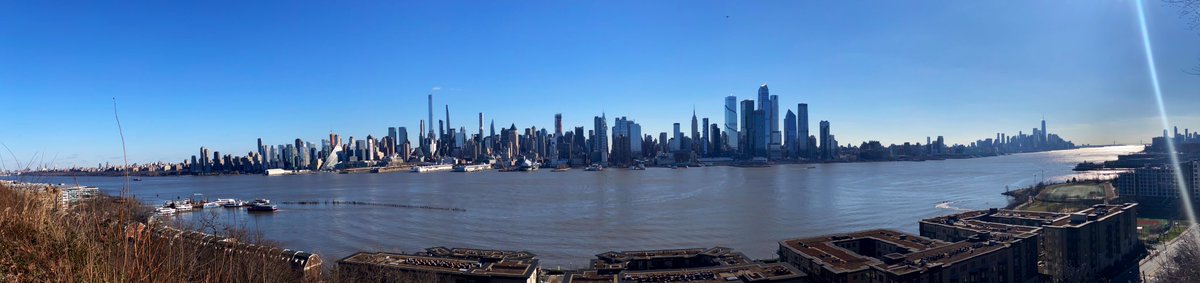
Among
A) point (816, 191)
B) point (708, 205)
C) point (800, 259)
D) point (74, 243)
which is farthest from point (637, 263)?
point (816, 191)

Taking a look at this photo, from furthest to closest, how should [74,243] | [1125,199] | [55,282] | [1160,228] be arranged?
[1125,199] < [1160,228] < [74,243] < [55,282]

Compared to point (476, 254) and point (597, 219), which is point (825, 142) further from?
point (476, 254)

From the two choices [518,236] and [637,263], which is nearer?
[637,263]

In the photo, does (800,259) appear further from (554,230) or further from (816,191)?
(816,191)

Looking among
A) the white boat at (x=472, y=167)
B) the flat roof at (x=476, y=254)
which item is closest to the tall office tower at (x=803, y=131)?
the white boat at (x=472, y=167)

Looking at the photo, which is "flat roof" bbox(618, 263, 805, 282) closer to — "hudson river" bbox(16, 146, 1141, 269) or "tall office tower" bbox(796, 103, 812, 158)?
"hudson river" bbox(16, 146, 1141, 269)

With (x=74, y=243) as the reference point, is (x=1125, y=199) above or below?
below

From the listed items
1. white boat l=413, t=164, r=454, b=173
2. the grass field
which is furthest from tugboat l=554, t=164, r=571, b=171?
the grass field

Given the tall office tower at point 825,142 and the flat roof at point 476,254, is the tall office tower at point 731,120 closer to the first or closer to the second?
the tall office tower at point 825,142
